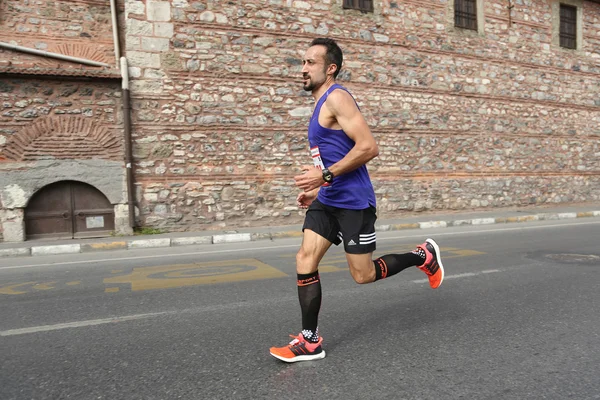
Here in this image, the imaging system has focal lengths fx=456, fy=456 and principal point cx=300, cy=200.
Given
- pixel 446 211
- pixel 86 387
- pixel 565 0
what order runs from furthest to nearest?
pixel 565 0 → pixel 446 211 → pixel 86 387

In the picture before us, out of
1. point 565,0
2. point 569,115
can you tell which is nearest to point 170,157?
point 569,115

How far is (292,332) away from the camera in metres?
3.46

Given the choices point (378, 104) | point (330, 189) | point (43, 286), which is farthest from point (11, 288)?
point (378, 104)

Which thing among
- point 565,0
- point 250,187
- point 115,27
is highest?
point 565,0

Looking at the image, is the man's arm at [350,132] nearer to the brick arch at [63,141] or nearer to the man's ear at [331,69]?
the man's ear at [331,69]

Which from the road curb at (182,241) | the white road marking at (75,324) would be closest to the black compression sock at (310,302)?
the white road marking at (75,324)

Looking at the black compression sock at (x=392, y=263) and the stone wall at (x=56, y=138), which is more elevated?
the stone wall at (x=56, y=138)

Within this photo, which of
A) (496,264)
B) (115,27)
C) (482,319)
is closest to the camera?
(482,319)

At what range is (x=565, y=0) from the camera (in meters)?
16.1

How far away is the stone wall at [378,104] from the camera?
10.5 meters

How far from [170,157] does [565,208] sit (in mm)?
12704

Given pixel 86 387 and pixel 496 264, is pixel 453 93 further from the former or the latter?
pixel 86 387

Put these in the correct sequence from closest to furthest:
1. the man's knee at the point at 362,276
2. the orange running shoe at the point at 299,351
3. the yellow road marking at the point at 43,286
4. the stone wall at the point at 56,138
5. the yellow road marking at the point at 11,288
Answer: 1. the orange running shoe at the point at 299,351
2. the man's knee at the point at 362,276
3. the yellow road marking at the point at 11,288
4. the yellow road marking at the point at 43,286
5. the stone wall at the point at 56,138

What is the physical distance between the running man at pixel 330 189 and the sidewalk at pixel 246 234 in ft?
21.8
